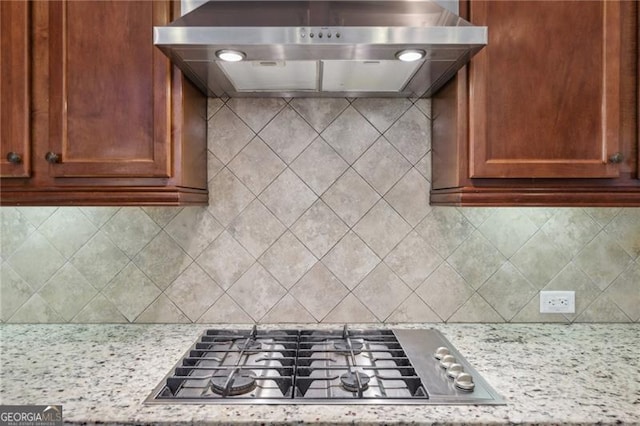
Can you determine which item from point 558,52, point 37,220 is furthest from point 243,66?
point 37,220

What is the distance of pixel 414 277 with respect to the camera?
167cm

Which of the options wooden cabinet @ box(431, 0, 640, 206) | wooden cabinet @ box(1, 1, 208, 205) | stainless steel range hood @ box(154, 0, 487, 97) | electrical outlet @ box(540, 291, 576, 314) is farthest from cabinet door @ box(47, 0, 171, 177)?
electrical outlet @ box(540, 291, 576, 314)

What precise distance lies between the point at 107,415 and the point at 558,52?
1579mm

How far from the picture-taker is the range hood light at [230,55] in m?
1.19

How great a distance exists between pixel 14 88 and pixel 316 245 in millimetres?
1135

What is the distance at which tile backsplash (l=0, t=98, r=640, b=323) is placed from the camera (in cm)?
166

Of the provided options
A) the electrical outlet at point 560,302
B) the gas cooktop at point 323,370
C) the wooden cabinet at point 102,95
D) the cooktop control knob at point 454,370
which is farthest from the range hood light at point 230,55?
the electrical outlet at point 560,302

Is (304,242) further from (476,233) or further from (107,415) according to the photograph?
(107,415)

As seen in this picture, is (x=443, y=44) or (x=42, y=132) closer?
(x=443, y=44)

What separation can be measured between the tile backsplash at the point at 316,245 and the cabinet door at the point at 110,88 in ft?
1.29

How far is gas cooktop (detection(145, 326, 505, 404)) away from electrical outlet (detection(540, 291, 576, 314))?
0.49m

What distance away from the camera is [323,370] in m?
1.22

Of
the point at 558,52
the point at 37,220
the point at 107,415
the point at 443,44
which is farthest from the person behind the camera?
the point at 37,220

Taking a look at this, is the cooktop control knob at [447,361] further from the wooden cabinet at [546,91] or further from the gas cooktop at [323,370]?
the wooden cabinet at [546,91]
